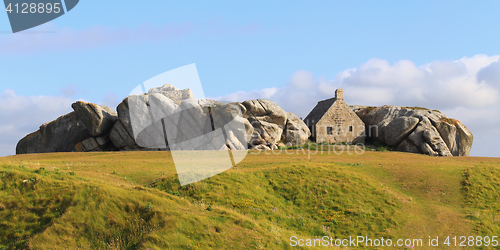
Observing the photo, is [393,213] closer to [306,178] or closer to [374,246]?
[374,246]

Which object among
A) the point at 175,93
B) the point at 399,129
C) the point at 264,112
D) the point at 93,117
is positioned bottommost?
the point at 399,129

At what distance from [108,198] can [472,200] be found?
963 inches

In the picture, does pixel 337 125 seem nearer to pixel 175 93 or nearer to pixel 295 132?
pixel 295 132

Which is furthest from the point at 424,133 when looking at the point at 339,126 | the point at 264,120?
the point at 264,120

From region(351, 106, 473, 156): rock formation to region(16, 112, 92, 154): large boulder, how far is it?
52.2 meters

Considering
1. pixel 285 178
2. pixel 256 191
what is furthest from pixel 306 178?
pixel 256 191

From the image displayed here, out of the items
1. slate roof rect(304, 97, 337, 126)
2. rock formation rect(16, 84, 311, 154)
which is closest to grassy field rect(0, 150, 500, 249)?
rock formation rect(16, 84, 311, 154)

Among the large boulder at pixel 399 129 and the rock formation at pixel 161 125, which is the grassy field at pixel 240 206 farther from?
the large boulder at pixel 399 129

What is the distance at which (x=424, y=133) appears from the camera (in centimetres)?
5678

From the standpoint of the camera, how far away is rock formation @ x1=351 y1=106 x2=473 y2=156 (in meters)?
56.3

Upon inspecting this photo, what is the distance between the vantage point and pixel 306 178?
84.6 ft

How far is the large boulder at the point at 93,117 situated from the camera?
2085 inches

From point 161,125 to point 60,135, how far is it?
59.7 ft

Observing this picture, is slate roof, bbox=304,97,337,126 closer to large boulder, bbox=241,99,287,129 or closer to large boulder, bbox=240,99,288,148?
large boulder, bbox=240,99,288,148
